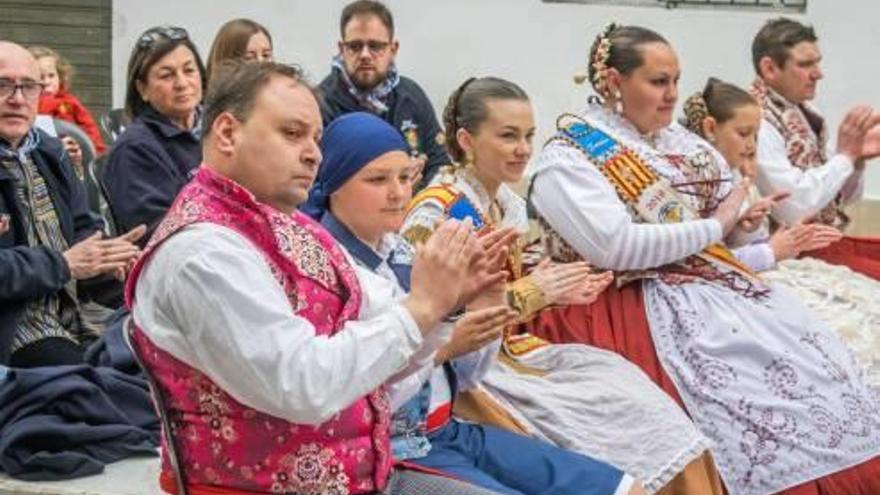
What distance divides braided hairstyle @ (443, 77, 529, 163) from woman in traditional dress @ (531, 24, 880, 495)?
0.24 m

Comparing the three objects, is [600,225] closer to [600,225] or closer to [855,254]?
[600,225]

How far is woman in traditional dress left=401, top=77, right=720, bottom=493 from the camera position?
4125mm

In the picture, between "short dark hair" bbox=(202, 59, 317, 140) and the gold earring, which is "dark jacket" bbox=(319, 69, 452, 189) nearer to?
the gold earring

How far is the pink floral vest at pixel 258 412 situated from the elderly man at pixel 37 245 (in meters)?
1.52

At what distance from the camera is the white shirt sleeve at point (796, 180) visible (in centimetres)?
588

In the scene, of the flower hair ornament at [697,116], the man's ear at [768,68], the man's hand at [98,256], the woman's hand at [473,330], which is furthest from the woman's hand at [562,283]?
the man's ear at [768,68]

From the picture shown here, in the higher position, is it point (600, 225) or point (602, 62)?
point (602, 62)

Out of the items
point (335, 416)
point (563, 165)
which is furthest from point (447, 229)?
point (563, 165)

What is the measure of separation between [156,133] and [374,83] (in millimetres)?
1540

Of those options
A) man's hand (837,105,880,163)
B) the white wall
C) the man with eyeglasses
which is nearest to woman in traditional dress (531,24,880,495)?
man's hand (837,105,880,163)

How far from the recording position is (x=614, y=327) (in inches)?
186

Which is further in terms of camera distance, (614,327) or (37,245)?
(614,327)

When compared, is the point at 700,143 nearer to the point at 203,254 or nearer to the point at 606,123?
the point at 606,123

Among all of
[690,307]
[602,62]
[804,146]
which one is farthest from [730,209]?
[804,146]
